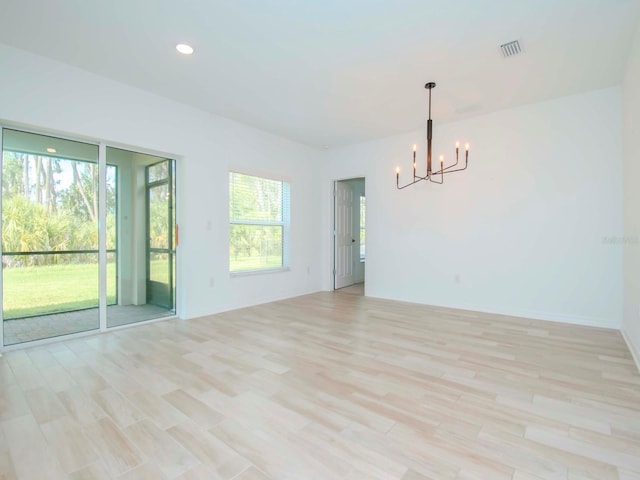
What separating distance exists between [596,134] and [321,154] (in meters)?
4.16

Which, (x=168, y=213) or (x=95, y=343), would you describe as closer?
(x=95, y=343)

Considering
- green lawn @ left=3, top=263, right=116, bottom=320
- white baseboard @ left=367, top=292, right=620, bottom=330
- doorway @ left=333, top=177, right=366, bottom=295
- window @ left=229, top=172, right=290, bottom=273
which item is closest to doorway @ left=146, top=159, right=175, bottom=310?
green lawn @ left=3, top=263, right=116, bottom=320

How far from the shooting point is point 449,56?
3006mm

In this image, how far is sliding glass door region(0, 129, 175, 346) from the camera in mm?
3232

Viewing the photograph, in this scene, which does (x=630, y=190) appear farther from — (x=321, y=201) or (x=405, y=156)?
(x=321, y=201)

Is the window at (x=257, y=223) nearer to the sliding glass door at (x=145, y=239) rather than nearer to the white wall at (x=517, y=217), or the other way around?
the sliding glass door at (x=145, y=239)

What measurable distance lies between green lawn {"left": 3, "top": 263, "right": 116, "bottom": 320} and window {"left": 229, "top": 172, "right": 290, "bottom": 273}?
5.68 ft

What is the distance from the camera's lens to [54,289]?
3617mm

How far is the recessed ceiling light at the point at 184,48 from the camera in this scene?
2844 millimetres

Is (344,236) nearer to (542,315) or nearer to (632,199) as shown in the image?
(542,315)

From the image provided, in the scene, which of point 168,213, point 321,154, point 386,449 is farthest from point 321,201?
point 386,449

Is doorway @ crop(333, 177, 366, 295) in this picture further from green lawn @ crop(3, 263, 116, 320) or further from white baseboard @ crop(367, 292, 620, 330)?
green lawn @ crop(3, 263, 116, 320)

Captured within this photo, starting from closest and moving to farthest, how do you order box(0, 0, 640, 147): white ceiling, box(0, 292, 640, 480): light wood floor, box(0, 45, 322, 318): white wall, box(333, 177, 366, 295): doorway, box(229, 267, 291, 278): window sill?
box(0, 292, 640, 480): light wood floor → box(0, 0, 640, 147): white ceiling → box(0, 45, 322, 318): white wall → box(229, 267, 291, 278): window sill → box(333, 177, 366, 295): doorway

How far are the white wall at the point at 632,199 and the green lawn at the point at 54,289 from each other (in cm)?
541
